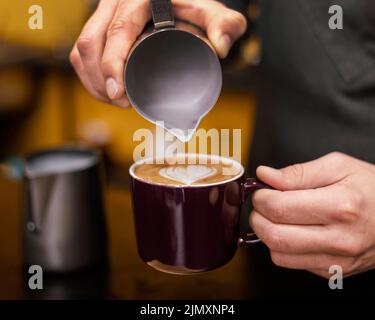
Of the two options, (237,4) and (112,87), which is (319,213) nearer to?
(112,87)

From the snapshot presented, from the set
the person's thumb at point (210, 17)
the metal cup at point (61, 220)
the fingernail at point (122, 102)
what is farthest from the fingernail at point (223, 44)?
the metal cup at point (61, 220)

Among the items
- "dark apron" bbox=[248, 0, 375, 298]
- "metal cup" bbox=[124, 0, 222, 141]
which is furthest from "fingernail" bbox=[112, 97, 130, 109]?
"dark apron" bbox=[248, 0, 375, 298]

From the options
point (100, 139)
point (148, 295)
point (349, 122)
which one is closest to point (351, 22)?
point (349, 122)

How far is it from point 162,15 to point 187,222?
0.26 metres

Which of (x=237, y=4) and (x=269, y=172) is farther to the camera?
(x=237, y=4)

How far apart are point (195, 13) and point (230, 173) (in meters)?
0.23

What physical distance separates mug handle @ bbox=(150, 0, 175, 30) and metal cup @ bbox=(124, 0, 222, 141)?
0.01m

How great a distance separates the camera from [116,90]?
0.67 meters

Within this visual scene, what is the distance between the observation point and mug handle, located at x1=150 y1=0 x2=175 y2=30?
0.65m

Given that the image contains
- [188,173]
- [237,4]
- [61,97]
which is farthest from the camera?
[61,97]

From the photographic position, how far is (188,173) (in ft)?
2.33

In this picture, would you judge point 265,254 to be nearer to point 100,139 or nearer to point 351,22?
point 351,22

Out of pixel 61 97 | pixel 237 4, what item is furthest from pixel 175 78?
pixel 61 97

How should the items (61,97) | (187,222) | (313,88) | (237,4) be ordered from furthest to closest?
1. (61,97)
2. (237,4)
3. (313,88)
4. (187,222)
